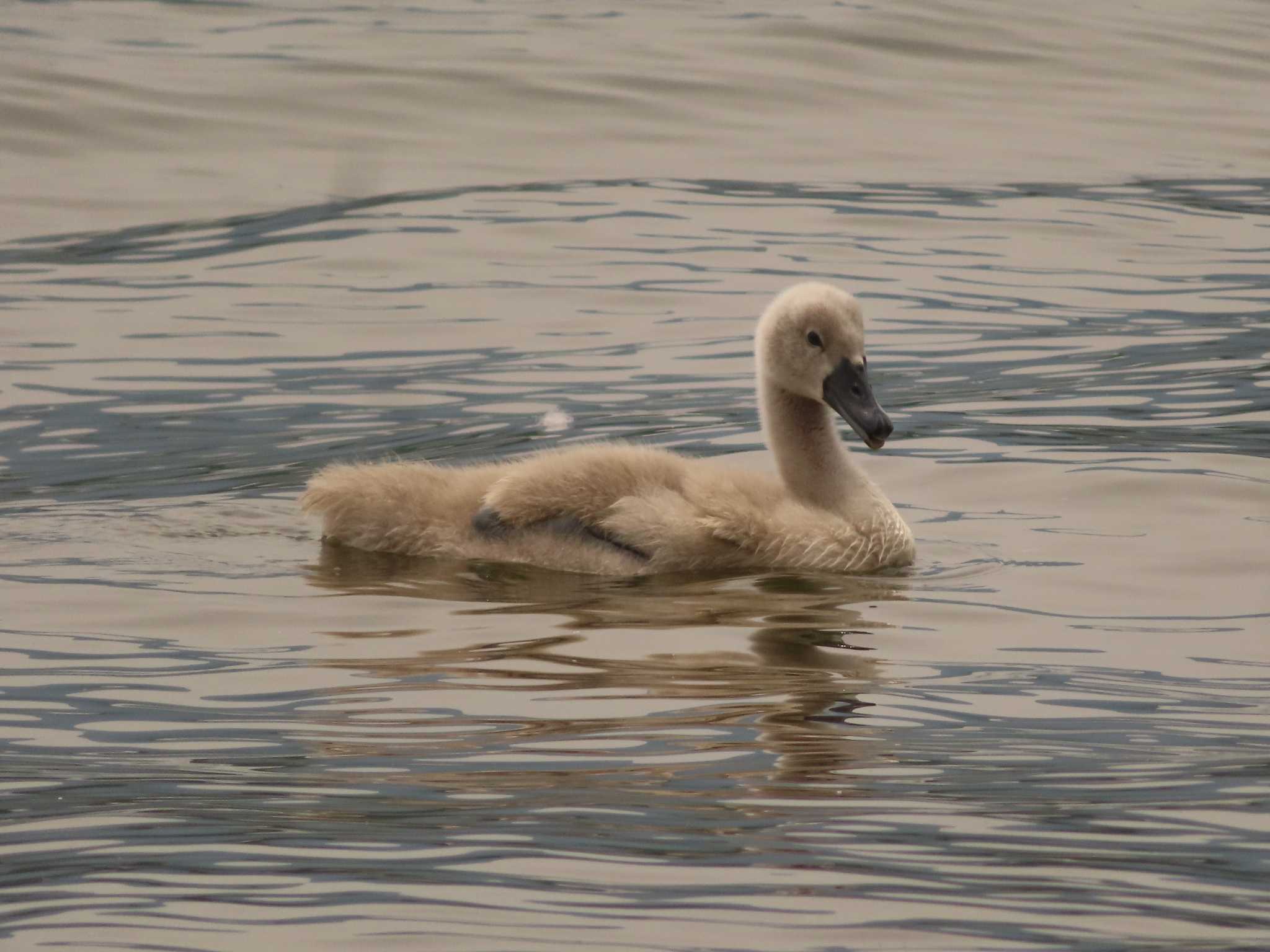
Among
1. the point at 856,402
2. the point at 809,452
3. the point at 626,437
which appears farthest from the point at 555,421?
the point at 856,402

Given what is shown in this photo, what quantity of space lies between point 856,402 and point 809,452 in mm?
317

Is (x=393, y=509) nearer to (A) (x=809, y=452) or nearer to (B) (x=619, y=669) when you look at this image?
(A) (x=809, y=452)

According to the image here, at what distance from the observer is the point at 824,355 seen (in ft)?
27.8

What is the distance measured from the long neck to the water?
15.7 inches

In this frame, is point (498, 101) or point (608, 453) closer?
point (608, 453)

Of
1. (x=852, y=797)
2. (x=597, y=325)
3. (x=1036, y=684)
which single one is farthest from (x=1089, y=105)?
(x=852, y=797)

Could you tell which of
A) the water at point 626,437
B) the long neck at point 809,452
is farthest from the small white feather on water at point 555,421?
the long neck at point 809,452

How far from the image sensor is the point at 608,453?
8.28 metres

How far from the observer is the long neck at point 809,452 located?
8461mm

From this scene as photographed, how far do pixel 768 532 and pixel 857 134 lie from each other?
11377mm

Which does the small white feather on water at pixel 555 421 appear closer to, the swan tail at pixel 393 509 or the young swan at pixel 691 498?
the young swan at pixel 691 498

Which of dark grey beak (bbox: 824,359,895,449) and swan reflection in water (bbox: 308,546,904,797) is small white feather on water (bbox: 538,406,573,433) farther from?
dark grey beak (bbox: 824,359,895,449)

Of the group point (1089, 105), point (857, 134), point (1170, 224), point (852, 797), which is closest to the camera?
point (852, 797)

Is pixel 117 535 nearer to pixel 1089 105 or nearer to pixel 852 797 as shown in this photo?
pixel 852 797
